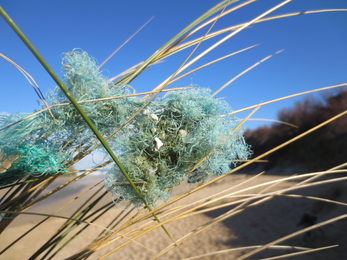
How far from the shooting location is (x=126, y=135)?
51 cm

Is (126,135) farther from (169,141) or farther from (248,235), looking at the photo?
(248,235)

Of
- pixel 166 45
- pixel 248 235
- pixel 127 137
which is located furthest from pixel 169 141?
pixel 248 235

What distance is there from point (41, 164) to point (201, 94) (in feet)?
1.28

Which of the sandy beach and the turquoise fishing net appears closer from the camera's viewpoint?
the turquoise fishing net

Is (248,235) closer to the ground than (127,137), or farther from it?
closer to the ground

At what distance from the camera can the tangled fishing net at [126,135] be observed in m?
0.46

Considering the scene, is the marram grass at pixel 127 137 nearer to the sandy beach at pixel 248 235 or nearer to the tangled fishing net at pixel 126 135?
the tangled fishing net at pixel 126 135

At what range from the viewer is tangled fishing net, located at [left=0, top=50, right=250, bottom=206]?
18.2 inches

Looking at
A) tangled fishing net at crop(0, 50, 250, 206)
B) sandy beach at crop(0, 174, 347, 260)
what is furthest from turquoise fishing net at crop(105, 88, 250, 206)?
sandy beach at crop(0, 174, 347, 260)

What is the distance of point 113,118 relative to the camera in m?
0.50

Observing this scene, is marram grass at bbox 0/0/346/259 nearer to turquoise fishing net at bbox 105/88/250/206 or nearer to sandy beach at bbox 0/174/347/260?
turquoise fishing net at bbox 105/88/250/206

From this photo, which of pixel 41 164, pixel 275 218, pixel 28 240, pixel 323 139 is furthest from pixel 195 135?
pixel 323 139

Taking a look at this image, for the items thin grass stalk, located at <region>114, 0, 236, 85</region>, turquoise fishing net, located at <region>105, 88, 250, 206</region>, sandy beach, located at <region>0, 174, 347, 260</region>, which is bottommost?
sandy beach, located at <region>0, 174, 347, 260</region>

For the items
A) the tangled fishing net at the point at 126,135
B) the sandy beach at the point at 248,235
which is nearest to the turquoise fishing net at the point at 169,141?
the tangled fishing net at the point at 126,135
